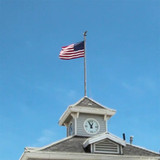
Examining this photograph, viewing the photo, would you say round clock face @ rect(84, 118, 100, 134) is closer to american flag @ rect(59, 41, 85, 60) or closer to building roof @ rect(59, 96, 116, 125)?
building roof @ rect(59, 96, 116, 125)

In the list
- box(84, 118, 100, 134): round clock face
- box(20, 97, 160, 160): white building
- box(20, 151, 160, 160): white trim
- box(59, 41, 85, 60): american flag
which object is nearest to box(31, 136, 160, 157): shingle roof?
box(20, 97, 160, 160): white building

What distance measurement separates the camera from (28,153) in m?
15.7

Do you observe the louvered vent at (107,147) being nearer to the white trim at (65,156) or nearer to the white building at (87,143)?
the white building at (87,143)

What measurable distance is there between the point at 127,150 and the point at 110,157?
1814 mm

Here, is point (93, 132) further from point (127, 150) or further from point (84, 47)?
point (84, 47)

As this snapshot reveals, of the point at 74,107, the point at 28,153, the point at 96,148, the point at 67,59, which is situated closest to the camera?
the point at 28,153

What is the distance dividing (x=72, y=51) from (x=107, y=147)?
24.6ft

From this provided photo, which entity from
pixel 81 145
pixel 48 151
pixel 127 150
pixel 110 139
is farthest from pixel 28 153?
pixel 127 150

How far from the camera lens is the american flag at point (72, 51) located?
22.0 metres

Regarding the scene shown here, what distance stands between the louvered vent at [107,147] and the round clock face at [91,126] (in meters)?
2.62

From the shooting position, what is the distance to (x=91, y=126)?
20.1 m

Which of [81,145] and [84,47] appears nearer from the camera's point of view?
[81,145]

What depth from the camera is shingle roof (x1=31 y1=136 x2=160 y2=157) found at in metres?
16.6

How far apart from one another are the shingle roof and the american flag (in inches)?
221
